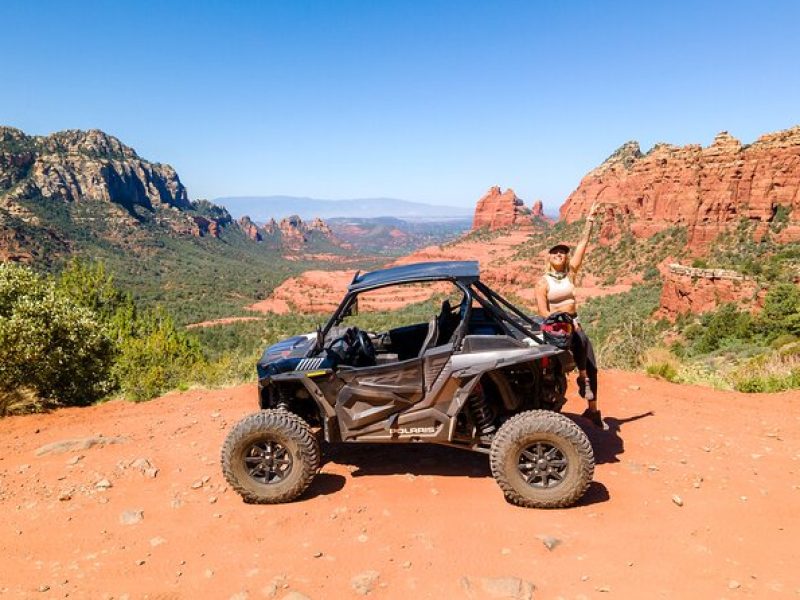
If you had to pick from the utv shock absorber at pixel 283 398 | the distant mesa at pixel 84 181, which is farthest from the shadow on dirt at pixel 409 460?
the distant mesa at pixel 84 181

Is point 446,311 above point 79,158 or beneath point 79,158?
beneath

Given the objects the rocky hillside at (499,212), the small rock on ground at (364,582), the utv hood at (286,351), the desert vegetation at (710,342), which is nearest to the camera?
the small rock on ground at (364,582)

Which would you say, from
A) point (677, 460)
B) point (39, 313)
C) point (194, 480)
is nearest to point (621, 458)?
point (677, 460)

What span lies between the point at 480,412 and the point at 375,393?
110cm

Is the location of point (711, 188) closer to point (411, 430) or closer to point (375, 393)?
point (411, 430)

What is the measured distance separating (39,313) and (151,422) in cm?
593

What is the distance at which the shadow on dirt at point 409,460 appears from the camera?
5.37 m

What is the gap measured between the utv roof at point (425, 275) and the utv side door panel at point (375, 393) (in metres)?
0.85

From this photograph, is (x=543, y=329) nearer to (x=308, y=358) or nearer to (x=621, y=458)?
(x=621, y=458)

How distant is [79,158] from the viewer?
13288cm

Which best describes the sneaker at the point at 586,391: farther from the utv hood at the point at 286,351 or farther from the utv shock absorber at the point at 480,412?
the utv hood at the point at 286,351

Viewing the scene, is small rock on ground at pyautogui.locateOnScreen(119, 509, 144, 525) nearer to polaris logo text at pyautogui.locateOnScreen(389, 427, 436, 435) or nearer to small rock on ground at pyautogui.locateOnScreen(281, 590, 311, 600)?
small rock on ground at pyautogui.locateOnScreen(281, 590, 311, 600)

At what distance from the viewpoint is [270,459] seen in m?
4.96

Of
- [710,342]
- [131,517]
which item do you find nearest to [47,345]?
[131,517]
